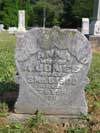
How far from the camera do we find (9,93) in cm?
627

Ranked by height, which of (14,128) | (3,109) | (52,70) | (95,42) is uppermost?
(52,70)

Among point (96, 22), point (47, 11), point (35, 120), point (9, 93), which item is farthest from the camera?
point (47, 11)

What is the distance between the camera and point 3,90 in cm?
646

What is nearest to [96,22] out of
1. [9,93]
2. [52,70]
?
[9,93]

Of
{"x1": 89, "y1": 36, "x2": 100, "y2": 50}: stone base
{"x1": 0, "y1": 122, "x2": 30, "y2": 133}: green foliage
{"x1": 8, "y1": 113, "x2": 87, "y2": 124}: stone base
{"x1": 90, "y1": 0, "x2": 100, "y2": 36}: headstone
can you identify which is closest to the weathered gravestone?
{"x1": 8, "y1": 113, "x2": 87, "y2": 124}: stone base

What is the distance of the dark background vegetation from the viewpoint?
45844 mm

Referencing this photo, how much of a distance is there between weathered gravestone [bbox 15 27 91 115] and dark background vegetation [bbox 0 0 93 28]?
133 ft

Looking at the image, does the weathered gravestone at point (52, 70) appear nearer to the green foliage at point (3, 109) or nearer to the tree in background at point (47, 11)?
the green foliage at point (3, 109)

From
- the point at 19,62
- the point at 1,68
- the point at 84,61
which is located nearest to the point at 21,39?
the point at 19,62

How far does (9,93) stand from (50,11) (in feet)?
165

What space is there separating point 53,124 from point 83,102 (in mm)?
461

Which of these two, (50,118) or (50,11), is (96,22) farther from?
(50,11)

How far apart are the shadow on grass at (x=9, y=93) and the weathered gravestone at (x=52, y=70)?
0.38 meters

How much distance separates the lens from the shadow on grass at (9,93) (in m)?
5.74
